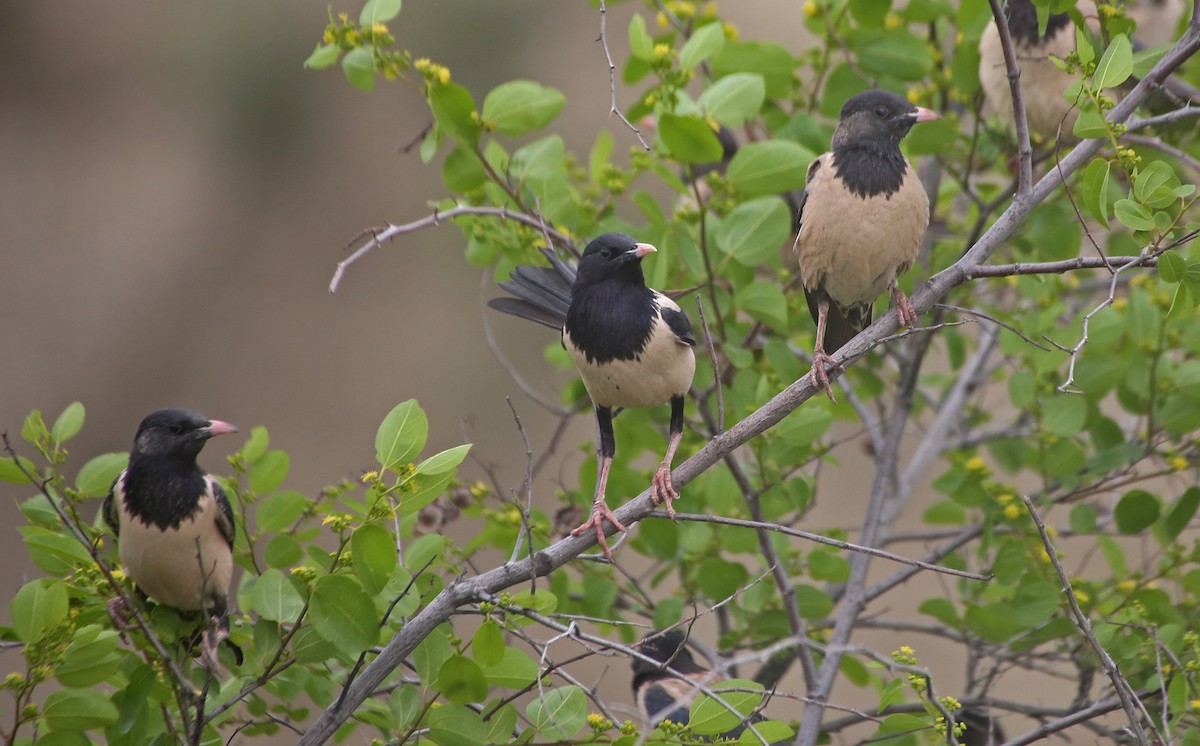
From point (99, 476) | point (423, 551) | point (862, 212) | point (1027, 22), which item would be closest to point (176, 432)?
point (99, 476)

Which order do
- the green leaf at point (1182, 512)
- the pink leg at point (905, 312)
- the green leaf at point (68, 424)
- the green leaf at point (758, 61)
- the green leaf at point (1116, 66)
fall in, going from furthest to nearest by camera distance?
the green leaf at point (758, 61)
the green leaf at point (1182, 512)
the green leaf at point (68, 424)
the pink leg at point (905, 312)
the green leaf at point (1116, 66)

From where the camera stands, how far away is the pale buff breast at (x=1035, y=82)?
13.6ft

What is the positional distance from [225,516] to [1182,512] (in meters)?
2.81

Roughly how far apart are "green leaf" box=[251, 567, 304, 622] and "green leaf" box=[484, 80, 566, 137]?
1491 millimetres

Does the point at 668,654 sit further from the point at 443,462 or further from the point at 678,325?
the point at 443,462

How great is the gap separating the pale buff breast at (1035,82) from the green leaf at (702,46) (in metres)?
1.14

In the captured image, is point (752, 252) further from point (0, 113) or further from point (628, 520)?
point (0, 113)

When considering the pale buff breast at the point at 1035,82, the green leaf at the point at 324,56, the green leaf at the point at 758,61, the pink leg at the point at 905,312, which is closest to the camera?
the pink leg at the point at 905,312

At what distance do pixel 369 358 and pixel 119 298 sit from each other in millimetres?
2295

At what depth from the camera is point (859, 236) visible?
10.5 feet

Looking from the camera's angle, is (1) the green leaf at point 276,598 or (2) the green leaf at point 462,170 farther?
(2) the green leaf at point 462,170

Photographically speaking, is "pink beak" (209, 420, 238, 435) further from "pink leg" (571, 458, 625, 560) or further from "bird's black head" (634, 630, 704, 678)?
"bird's black head" (634, 630, 704, 678)

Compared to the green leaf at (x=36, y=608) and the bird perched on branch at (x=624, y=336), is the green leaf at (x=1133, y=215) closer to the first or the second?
the bird perched on branch at (x=624, y=336)

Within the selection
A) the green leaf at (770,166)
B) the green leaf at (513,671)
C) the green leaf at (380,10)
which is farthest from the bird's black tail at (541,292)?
the green leaf at (513,671)
